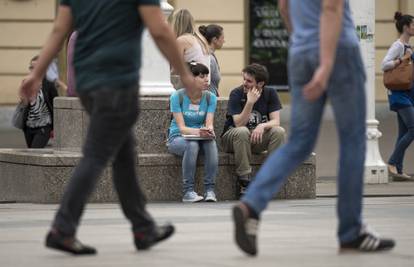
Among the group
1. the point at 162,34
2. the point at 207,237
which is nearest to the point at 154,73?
the point at 207,237

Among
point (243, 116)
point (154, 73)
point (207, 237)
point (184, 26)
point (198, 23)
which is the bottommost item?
point (198, 23)

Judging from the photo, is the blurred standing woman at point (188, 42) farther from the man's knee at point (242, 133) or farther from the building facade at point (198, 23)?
the building facade at point (198, 23)

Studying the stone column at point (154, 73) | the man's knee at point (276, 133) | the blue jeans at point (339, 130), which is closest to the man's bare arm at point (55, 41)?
the blue jeans at point (339, 130)

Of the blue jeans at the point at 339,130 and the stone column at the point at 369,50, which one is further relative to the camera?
the stone column at the point at 369,50

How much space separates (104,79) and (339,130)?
119 centimetres

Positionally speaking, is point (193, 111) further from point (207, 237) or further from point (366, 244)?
point (366, 244)

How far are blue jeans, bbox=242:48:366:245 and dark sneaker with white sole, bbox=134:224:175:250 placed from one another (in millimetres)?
532

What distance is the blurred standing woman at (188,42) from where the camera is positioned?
→ 13352 mm

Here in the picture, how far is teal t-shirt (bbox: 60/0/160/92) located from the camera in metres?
7.09

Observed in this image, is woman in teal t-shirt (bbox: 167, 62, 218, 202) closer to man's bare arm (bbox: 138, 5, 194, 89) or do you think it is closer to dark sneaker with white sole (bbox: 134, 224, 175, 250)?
dark sneaker with white sole (bbox: 134, 224, 175, 250)

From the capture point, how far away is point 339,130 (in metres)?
7.13

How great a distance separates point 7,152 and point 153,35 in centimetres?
635

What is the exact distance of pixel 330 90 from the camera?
7.09 m

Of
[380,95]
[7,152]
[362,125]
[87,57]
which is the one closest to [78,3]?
[87,57]
